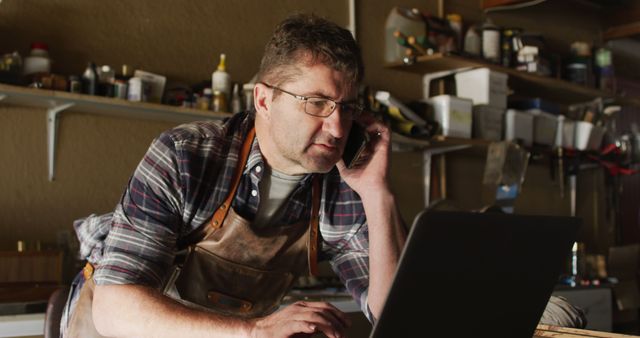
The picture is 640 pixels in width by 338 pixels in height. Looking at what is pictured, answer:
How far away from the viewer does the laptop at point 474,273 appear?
2.73 feet

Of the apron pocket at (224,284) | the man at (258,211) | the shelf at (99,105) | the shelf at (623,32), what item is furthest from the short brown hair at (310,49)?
the shelf at (623,32)

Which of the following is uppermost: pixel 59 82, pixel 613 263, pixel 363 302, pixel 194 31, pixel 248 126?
pixel 194 31

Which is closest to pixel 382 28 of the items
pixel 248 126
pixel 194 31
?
pixel 194 31

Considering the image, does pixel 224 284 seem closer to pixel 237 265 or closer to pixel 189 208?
pixel 237 265

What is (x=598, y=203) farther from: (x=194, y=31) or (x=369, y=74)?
(x=194, y=31)

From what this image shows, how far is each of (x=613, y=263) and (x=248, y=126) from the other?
3104 mm

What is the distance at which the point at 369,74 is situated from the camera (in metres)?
3.49

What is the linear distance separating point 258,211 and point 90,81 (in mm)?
1051

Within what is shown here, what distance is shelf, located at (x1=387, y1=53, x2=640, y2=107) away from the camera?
349 cm

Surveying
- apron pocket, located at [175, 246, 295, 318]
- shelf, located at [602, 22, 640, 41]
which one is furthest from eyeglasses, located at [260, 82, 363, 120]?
shelf, located at [602, 22, 640, 41]

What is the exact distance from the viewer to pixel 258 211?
1.62 meters

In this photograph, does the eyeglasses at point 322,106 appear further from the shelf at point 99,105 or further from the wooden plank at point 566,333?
the shelf at point 99,105

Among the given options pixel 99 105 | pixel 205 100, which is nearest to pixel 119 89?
pixel 99 105

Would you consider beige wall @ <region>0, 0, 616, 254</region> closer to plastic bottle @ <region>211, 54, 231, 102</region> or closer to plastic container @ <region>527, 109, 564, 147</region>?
plastic bottle @ <region>211, 54, 231, 102</region>
